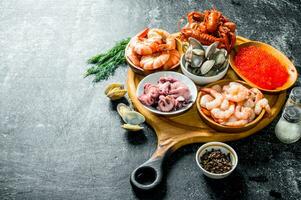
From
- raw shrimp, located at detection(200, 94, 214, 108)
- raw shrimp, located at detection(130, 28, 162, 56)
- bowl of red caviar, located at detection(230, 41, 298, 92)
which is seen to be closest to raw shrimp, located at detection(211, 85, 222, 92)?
raw shrimp, located at detection(200, 94, 214, 108)

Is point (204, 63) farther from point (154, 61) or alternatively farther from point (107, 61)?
point (107, 61)

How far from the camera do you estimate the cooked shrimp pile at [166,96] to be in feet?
8.16

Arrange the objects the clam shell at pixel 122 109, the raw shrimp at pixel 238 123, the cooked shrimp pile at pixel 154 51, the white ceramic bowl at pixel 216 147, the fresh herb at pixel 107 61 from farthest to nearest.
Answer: the fresh herb at pixel 107 61 → the cooked shrimp pile at pixel 154 51 → the clam shell at pixel 122 109 → the raw shrimp at pixel 238 123 → the white ceramic bowl at pixel 216 147

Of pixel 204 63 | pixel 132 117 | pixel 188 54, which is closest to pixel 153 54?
pixel 188 54

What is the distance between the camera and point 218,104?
245 centimetres

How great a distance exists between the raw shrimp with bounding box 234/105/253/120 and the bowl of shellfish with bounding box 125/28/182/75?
0.61 meters

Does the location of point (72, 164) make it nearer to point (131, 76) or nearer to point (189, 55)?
point (131, 76)

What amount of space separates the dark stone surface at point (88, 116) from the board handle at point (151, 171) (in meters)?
0.09

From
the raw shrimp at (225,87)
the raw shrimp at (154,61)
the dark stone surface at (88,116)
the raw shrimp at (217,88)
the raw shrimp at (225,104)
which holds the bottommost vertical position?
the dark stone surface at (88,116)

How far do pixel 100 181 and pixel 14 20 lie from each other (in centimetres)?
206

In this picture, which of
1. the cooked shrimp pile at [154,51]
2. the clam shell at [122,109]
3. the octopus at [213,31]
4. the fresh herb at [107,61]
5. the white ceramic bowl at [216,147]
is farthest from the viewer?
the fresh herb at [107,61]

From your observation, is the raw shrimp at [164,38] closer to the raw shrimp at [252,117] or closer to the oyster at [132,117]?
the oyster at [132,117]

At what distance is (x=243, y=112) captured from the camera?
2.40 metres

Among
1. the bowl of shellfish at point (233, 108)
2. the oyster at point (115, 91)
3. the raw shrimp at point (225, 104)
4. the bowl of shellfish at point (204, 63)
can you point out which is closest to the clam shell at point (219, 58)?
the bowl of shellfish at point (204, 63)
